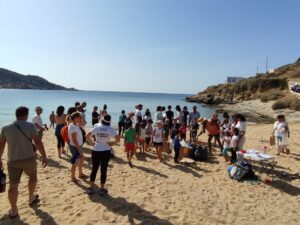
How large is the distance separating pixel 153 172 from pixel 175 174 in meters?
0.65

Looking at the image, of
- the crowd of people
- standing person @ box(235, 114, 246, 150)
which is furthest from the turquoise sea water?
standing person @ box(235, 114, 246, 150)

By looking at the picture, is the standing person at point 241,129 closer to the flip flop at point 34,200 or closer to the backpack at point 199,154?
the backpack at point 199,154

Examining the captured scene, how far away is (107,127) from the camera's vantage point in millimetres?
5840

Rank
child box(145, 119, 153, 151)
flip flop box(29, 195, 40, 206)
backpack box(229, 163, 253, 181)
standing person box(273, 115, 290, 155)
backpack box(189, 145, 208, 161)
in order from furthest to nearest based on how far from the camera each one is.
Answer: standing person box(273, 115, 290, 155), child box(145, 119, 153, 151), backpack box(189, 145, 208, 161), backpack box(229, 163, 253, 181), flip flop box(29, 195, 40, 206)

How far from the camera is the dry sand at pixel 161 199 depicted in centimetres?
519

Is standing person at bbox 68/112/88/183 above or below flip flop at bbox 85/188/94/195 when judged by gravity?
above

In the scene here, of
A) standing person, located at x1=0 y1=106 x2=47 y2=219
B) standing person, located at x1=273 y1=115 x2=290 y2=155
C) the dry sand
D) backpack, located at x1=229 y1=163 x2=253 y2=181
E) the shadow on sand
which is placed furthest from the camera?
standing person, located at x1=273 y1=115 x2=290 y2=155

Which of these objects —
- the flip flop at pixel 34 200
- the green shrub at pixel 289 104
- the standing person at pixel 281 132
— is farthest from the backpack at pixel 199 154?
the green shrub at pixel 289 104

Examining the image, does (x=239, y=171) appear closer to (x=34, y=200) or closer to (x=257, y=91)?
(x=34, y=200)

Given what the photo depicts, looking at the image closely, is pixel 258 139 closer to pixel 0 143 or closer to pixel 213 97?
pixel 0 143

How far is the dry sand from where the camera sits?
5.19 metres

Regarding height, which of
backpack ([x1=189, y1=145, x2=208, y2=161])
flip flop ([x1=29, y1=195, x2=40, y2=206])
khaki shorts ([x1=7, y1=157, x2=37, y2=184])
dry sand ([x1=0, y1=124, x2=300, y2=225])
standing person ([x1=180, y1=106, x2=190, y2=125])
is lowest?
dry sand ([x1=0, y1=124, x2=300, y2=225])

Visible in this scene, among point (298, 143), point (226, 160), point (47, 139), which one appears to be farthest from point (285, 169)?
point (47, 139)

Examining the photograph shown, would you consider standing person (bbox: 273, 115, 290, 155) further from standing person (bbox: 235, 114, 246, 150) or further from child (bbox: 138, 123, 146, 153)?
child (bbox: 138, 123, 146, 153)
